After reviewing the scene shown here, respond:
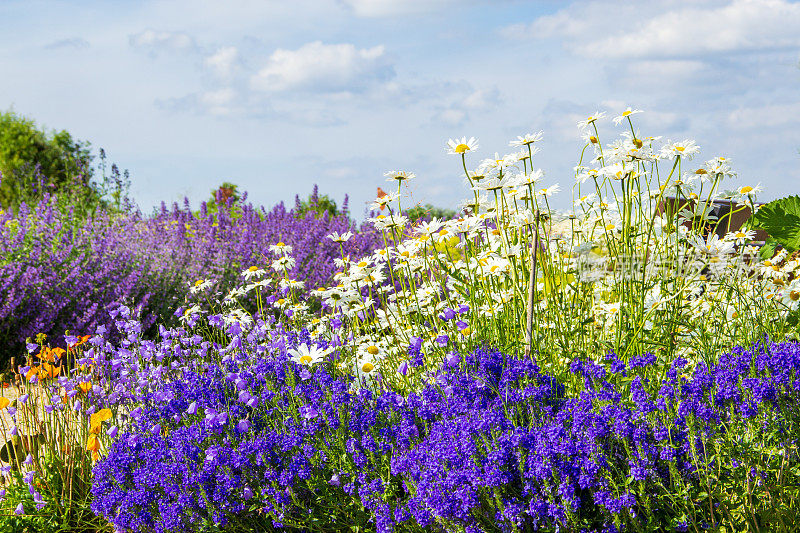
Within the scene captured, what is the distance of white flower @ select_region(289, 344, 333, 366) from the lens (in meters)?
2.86

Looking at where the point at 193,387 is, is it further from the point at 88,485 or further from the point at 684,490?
the point at 684,490

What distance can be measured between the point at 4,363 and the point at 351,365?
4.32m

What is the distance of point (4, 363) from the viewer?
238 inches

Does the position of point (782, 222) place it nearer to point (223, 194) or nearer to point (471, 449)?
point (471, 449)

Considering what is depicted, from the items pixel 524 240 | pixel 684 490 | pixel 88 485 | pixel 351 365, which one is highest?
pixel 524 240

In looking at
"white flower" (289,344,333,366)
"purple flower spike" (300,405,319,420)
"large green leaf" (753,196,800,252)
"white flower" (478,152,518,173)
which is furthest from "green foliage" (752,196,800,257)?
"purple flower spike" (300,405,319,420)

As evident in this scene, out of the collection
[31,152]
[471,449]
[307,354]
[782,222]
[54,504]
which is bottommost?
[54,504]

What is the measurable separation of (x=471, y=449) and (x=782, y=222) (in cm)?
267

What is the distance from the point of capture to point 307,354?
9.64 ft

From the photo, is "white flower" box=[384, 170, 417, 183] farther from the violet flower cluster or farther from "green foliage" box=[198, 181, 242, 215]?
"green foliage" box=[198, 181, 242, 215]

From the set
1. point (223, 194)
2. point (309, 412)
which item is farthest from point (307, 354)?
point (223, 194)

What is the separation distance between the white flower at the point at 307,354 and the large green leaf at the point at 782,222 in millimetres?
2573

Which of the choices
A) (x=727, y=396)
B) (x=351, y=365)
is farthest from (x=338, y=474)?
(x=727, y=396)

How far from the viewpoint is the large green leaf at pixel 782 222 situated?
387 cm
